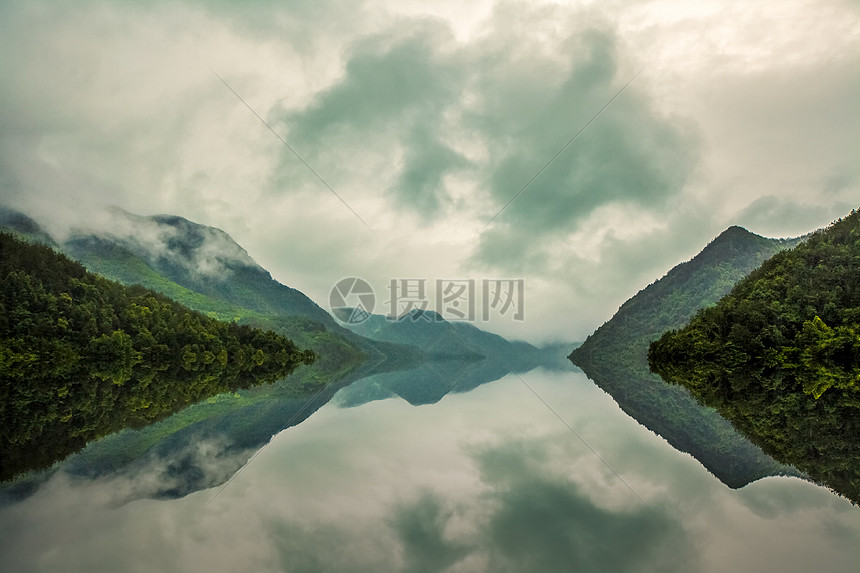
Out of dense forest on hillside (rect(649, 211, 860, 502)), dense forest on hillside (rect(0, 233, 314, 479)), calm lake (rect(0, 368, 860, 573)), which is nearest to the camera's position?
calm lake (rect(0, 368, 860, 573))

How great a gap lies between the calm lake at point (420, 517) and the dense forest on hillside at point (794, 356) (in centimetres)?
476

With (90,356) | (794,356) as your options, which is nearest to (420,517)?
(794,356)

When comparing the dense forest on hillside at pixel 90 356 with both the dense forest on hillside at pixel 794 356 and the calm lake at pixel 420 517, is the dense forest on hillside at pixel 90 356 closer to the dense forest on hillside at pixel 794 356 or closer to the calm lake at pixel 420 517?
the calm lake at pixel 420 517

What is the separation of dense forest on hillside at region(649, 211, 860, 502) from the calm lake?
476 cm

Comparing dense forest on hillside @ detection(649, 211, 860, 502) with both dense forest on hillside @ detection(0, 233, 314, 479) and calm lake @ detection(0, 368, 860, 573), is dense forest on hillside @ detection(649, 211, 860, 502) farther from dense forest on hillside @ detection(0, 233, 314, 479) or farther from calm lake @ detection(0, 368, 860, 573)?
dense forest on hillside @ detection(0, 233, 314, 479)

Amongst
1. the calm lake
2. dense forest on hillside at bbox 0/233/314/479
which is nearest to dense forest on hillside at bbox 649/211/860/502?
the calm lake

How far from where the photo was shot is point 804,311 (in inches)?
3465

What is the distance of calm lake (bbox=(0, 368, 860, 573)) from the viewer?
35.6ft

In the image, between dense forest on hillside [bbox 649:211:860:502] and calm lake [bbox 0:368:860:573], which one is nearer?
calm lake [bbox 0:368:860:573]

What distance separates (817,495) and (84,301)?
133 m

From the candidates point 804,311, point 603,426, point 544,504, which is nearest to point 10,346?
point 603,426

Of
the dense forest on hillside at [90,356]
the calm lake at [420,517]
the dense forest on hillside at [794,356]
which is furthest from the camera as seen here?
the dense forest on hillside at [90,356]

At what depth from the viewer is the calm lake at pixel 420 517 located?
→ 10836 mm

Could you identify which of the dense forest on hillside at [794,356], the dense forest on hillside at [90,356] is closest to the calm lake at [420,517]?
the dense forest on hillside at [794,356]
